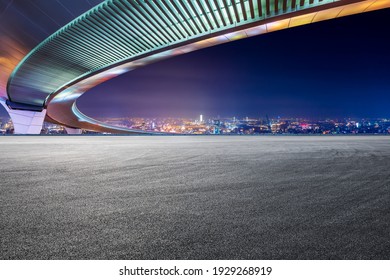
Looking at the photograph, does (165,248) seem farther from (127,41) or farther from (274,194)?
(127,41)

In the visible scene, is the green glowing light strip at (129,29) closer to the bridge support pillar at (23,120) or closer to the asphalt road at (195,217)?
the bridge support pillar at (23,120)

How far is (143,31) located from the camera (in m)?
17.5

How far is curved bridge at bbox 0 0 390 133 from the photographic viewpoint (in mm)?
13555

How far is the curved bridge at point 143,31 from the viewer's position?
1355 cm

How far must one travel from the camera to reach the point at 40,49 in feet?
66.8

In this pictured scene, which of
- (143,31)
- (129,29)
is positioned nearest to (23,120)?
(129,29)

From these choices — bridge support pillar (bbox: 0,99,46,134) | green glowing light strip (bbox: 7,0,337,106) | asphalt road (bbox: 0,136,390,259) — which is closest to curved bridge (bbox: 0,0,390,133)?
green glowing light strip (bbox: 7,0,337,106)

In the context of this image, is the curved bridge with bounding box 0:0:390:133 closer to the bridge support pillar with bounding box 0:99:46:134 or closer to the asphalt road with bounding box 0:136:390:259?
the bridge support pillar with bounding box 0:99:46:134

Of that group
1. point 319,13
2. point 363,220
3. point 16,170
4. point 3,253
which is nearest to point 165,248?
point 3,253

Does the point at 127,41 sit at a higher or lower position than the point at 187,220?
higher

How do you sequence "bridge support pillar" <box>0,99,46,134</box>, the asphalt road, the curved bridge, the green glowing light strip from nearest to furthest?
the asphalt road → the curved bridge → the green glowing light strip → "bridge support pillar" <box>0,99,46,134</box>

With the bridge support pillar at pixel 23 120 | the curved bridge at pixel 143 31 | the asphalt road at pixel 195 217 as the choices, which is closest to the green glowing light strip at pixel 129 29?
the curved bridge at pixel 143 31
